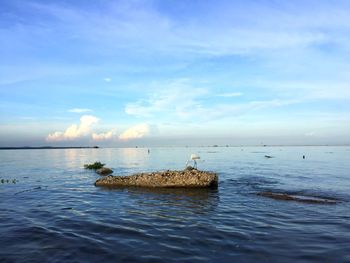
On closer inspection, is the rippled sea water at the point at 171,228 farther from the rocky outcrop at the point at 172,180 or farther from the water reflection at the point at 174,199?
the rocky outcrop at the point at 172,180

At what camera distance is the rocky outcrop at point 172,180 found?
24.9 m

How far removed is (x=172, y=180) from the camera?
25359 mm

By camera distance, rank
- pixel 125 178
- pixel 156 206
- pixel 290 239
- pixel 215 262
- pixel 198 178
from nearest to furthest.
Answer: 1. pixel 215 262
2. pixel 290 239
3. pixel 156 206
4. pixel 198 178
5. pixel 125 178

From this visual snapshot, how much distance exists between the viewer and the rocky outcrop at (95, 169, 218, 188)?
980 inches

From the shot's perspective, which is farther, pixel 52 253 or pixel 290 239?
pixel 290 239

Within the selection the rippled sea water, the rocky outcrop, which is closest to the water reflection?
the rippled sea water

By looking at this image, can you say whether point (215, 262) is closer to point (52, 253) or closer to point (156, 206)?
point (52, 253)

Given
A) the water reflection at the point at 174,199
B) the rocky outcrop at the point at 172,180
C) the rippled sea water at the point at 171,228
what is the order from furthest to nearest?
the rocky outcrop at the point at 172,180 → the water reflection at the point at 174,199 → the rippled sea water at the point at 171,228

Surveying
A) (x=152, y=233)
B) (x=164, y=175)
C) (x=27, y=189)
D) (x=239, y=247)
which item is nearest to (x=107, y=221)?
(x=152, y=233)

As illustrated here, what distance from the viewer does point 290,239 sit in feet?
39.4

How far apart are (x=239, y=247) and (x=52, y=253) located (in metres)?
6.45

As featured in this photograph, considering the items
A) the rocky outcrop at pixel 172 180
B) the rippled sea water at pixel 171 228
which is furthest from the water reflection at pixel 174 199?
the rocky outcrop at pixel 172 180

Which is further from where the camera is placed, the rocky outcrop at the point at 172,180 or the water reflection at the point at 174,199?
the rocky outcrop at the point at 172,180

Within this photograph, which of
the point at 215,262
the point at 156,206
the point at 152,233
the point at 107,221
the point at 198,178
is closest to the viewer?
the point at 215,262
